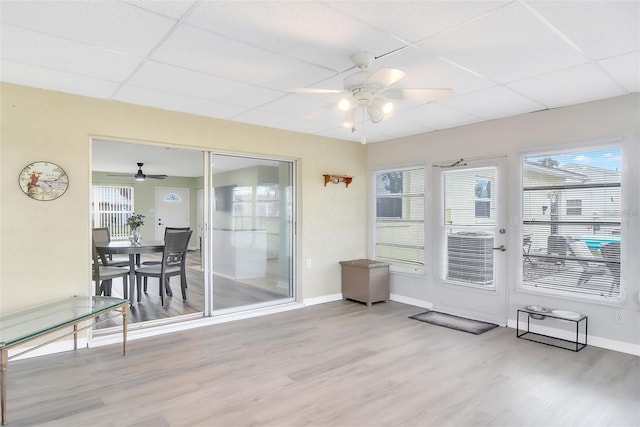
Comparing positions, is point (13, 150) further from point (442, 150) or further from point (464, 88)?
point (442, 150)

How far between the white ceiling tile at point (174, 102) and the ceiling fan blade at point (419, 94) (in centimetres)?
188

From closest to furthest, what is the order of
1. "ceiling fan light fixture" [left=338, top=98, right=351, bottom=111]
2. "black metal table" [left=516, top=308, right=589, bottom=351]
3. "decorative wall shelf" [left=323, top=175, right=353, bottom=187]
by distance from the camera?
"ceiling fan light fixture" [left=338, top=98, right=351, bottom=111], "black metal table" [left=516, top=308, right=589, bottom=351], "decorative wall shelf" [left=323, top=175, right=353, bottom=187]

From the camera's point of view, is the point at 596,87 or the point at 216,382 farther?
the point at 596,87

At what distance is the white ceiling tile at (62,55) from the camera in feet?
7.63

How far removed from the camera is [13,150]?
3137 mm

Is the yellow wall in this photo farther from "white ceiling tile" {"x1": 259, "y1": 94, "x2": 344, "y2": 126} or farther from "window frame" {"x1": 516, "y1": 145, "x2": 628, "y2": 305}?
"window frame" {"x1": 516, "y1": 145, "x2": 628, "y2": 305}

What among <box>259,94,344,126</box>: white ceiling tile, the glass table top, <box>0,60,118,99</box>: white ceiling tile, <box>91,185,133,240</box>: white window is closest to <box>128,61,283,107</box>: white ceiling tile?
<box>259,94,344,126</box>: white ceiling tile

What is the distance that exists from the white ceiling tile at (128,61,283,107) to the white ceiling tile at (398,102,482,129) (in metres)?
1.50

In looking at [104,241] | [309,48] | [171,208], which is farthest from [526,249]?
[171,208]

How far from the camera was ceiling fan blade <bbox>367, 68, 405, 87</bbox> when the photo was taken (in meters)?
Result: 2.22

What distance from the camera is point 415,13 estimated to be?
203 centimetres

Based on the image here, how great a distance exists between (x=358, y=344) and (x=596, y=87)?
3.10 meters

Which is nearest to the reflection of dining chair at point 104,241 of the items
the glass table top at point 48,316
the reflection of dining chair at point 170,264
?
the reflection of dining chair at point 170,264

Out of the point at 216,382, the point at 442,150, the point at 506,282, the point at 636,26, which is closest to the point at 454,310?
the point at 506,282
